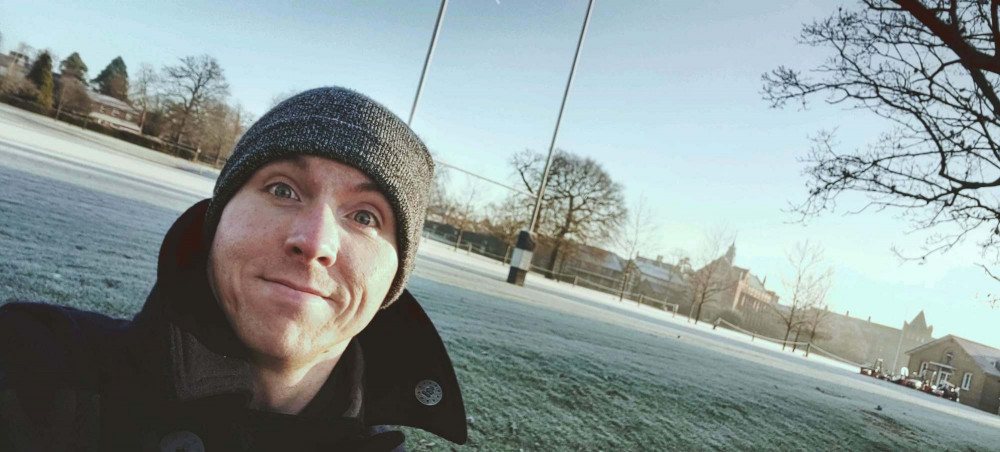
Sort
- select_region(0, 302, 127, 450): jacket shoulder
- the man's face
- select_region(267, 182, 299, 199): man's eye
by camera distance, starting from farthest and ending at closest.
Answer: select_region(267, 182, 299, 199): man's eye < the man's face < select_region(0, 302, 127, 450): jacket shoulder

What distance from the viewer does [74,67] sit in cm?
5447

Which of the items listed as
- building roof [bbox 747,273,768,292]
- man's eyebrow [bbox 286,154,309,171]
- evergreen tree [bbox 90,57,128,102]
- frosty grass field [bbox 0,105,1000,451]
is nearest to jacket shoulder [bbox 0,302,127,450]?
man's eyebrow [bbox 286,154,309,171]

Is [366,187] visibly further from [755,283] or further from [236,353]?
[755,283]

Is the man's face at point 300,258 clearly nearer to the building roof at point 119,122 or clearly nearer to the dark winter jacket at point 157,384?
the dark winter jacket at point 157,384

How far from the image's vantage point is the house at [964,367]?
41.5 meters

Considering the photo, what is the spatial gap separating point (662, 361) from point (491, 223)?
42124 millimetres

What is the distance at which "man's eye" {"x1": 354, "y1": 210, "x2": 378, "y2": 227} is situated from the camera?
119 cm

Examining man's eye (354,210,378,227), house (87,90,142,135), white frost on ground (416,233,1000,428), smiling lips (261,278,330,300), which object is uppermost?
house (87,90,142,135)

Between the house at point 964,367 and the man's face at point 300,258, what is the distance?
183ft

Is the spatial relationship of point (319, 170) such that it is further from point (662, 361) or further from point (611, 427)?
point (662, 361)

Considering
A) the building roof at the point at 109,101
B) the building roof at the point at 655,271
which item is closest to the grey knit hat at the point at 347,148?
the building roof at the point at 109,101

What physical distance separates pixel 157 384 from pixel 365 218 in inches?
20.7

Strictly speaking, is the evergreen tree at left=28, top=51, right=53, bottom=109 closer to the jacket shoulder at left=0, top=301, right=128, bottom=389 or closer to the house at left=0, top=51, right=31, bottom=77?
the house at left=0, top=51, right=31, bottom=77

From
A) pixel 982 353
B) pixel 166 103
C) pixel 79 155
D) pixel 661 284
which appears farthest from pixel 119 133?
pixel 982 353
